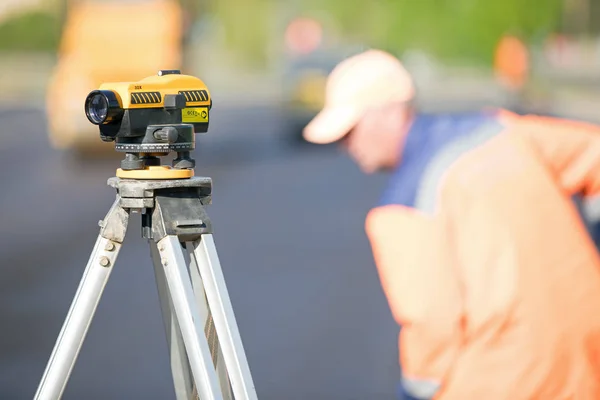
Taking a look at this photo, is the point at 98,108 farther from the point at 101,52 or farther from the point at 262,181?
the point at 101,52

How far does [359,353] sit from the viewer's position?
6.82 meters

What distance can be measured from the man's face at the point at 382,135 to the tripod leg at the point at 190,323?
106cm

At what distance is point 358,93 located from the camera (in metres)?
3.56

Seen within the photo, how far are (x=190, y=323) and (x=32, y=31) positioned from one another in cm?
4433

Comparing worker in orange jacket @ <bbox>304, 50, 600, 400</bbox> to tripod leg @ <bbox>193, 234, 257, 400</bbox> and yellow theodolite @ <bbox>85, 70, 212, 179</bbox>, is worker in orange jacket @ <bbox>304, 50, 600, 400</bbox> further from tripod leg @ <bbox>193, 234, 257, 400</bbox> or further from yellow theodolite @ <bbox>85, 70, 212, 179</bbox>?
yellow theodolite @ <bbox>85, 70, 212, 179</bbox>

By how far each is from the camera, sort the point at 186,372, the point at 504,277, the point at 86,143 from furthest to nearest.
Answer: the point at 86,143 < the point at 504,277 < the point at 186,372

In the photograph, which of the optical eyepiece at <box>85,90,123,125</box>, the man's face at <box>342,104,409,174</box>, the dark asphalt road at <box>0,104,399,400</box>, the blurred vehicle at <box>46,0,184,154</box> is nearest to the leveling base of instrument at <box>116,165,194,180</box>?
the optical eyepiece at <box>85,90,123,125</box>

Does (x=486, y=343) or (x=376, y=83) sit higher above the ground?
(x=376, y=83)

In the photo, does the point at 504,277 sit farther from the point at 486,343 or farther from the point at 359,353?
the point at 359,353

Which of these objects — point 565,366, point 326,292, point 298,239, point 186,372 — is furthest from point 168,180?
point 298,239

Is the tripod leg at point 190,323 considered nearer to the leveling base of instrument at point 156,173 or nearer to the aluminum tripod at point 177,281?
the aluminum tripod at point 177,281

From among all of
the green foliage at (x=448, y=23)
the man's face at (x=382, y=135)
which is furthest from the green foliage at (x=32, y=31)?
the man's face at (x=382, y=135)

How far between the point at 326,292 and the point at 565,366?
A: 5.22m

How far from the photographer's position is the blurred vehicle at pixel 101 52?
17.5m
